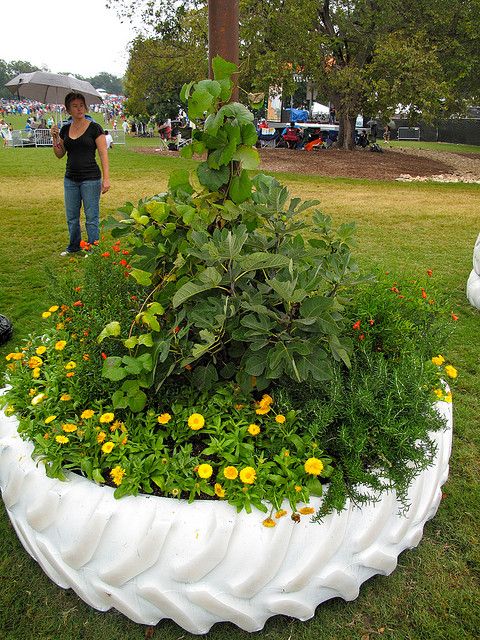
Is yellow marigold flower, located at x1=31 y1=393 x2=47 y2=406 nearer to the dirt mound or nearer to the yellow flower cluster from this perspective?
the yellow flower cluster

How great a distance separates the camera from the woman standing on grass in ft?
16.9

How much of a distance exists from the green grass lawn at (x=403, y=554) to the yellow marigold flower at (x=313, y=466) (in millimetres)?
561

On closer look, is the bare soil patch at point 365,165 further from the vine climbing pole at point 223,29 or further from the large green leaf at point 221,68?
the large green leaf at point 221,68

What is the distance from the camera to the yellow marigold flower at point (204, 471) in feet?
5.08

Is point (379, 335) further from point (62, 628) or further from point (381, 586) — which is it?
point (62, 628)

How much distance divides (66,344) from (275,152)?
62.3ft

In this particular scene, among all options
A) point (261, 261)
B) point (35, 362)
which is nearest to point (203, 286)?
point (261, 261)

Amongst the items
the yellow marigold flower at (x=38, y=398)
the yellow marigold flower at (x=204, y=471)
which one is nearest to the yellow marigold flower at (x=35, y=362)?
the yellow marigold flower at (x=38, y=398)

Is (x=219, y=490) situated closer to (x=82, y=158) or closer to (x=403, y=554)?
(x=403, y=554)

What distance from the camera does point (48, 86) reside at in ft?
28.1

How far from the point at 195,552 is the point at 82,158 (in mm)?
4593

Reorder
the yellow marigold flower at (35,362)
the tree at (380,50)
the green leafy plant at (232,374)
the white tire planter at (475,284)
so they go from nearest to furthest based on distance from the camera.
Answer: the green leafy plant at (232,374) → the yellow marigold flower at (35,362) → the white tire planter at (475,284) → the tree at (380,50)

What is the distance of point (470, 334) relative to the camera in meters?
3.95

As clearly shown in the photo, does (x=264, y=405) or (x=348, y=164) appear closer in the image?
(x=264, y=405)
